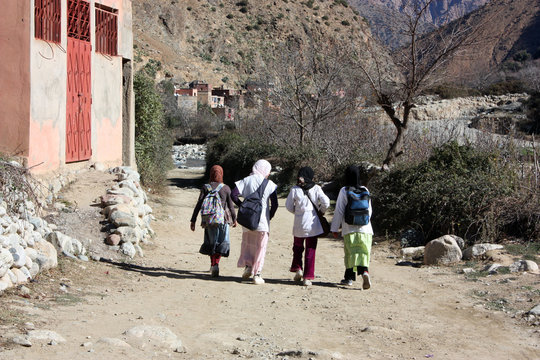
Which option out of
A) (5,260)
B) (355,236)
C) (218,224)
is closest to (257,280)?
(218,224)

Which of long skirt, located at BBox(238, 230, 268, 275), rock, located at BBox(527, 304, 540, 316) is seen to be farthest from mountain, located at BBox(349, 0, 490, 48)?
rock, located at BBox(527, 304, 540, 316)

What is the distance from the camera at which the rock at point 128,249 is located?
9859 millimetres

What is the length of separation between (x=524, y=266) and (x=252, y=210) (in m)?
4.09

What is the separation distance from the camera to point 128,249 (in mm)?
9906

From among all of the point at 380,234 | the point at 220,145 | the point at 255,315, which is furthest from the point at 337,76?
the point at 255,315

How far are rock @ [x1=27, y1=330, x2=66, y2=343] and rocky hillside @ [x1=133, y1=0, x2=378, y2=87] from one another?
68.7 metres

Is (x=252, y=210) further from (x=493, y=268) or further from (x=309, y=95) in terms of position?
(x=309, y=95)

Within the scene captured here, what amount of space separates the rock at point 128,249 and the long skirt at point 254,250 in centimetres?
215

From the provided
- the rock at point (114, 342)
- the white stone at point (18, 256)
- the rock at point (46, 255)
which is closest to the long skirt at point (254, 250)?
the rock at point (46, 255)

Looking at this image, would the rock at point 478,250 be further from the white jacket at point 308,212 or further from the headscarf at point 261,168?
the headscarf at point 261,168

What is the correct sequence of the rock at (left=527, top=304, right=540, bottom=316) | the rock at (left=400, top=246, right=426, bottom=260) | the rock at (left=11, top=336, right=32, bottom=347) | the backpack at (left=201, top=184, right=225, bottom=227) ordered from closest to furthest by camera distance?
the rock at (left=11, top=336, right=32, bottom=347) < the rock at (left=527, top=304, right=540, bottom=316) < the backpack at (left=201, top=184, right=225, bottom=227) < the rock at (left=400, top=246, right=426, bottom=260)

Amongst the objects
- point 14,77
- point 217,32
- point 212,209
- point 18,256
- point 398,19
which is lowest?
point 18,256

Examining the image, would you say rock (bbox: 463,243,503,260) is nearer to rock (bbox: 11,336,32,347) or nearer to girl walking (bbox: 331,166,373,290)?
girl walking (bbox: 331,166,373,290)

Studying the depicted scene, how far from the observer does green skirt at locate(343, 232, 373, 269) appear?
839 cm
